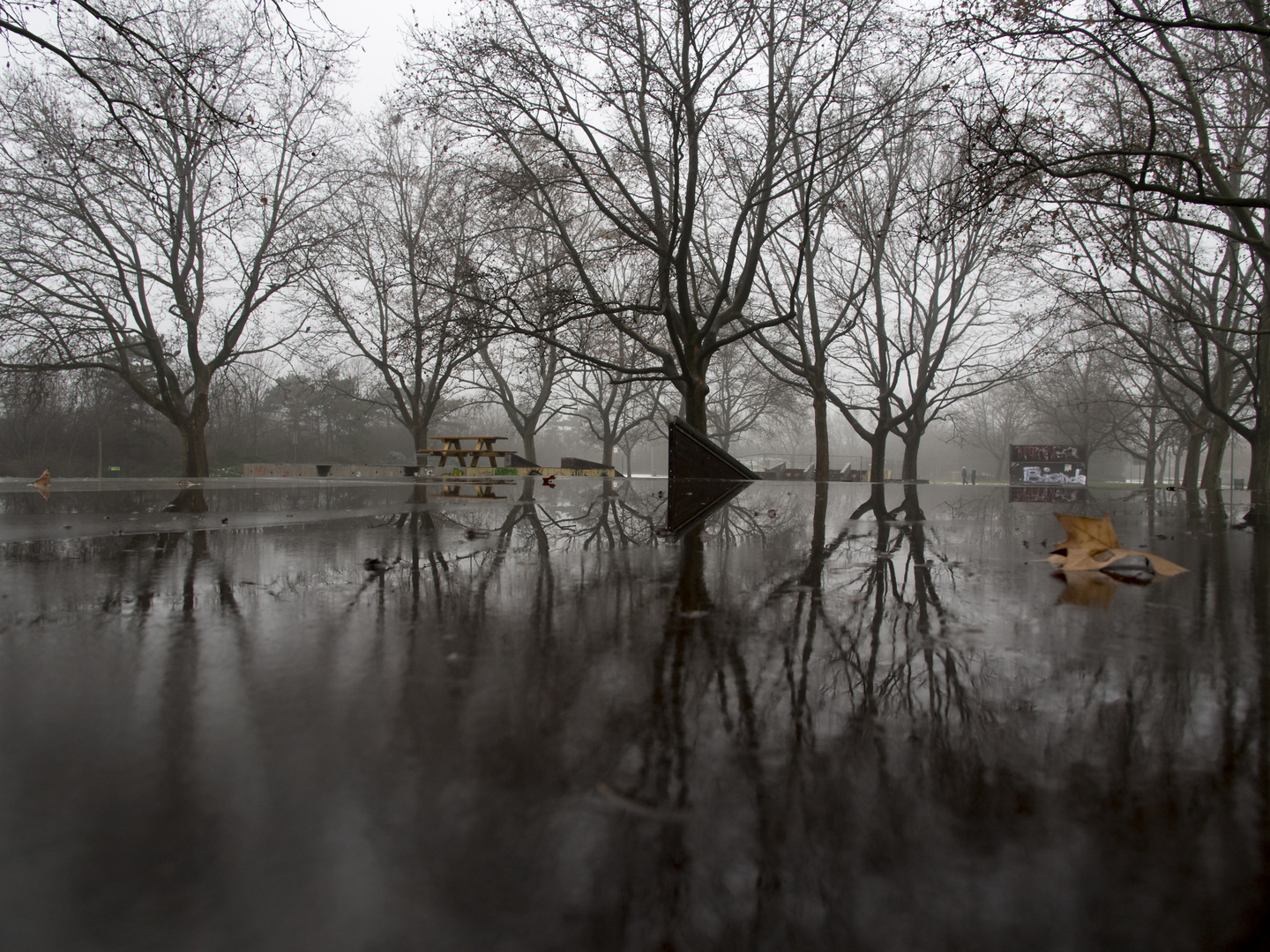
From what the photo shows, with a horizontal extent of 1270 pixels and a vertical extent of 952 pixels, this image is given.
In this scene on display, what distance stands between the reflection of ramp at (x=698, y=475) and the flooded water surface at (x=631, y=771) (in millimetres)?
3380

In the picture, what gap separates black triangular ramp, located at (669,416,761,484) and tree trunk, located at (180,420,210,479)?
13.4 meters

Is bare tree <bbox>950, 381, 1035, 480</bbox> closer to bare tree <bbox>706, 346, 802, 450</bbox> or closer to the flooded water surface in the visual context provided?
bare tree <bbox>706, 346, 802, 450</bbox>

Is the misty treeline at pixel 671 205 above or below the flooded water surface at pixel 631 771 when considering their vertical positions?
above

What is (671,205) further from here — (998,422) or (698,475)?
(998,422)

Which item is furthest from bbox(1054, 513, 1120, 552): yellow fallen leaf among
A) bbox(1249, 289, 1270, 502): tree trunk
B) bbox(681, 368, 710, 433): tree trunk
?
bbox(1249, 289, 1270, 502): tree trunk

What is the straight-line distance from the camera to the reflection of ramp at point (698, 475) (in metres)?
6.14

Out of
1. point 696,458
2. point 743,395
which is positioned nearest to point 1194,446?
point 743,395

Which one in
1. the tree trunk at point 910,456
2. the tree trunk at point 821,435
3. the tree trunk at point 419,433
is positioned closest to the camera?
the tree trunk at point 821,435

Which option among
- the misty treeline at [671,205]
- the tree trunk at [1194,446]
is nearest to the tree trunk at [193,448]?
the misty treeline at [671,205]

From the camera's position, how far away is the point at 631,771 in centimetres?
88

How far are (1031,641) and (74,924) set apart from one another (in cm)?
170

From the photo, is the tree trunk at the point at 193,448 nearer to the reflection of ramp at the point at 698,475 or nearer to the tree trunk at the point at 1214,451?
the reflection of ramp at the point at 698,475

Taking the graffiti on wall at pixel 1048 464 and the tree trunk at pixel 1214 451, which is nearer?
the tree trunk at pixel 1214 451

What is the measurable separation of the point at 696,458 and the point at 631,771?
10.1 m
